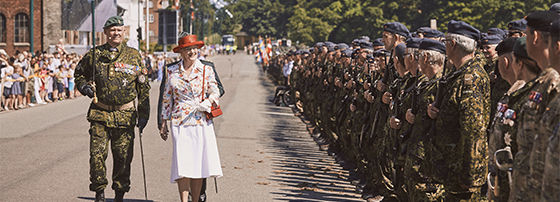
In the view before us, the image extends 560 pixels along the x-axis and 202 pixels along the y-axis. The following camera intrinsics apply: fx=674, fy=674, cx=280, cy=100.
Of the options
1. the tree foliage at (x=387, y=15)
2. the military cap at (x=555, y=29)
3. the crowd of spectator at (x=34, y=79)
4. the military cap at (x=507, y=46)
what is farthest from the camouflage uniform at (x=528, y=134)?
the tree foliage at (x=387, y=15)

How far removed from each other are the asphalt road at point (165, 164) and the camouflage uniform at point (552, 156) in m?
5.14

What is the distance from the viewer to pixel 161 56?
49781 millimetres

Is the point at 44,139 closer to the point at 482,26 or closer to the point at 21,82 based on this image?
the point at 21,82

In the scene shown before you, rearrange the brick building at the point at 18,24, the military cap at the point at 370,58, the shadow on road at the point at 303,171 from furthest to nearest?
the brick building at the point at 18,24, the military cap at the point at 370,58, the shadow on road at the point at 303,171

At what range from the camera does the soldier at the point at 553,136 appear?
9.28 ft

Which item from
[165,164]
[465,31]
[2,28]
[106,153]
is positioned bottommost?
[165,164]

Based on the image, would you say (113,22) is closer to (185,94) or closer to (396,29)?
(185,94)

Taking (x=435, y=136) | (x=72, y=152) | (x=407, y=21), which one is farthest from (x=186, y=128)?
(x=407, y=21)

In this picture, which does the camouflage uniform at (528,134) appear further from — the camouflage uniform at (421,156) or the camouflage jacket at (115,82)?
the camouflage jacket at (115,82)

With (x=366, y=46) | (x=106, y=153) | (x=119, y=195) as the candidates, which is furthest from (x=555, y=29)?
(x=366, y=46)

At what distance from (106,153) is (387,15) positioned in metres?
76.5

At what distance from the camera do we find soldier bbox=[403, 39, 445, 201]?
17.5 ft

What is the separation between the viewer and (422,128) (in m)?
5.33

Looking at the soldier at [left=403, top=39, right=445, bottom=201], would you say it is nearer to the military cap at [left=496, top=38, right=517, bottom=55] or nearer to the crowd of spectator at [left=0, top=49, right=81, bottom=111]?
the military cap at [left=496, top=38, right=517, bottom=55]
